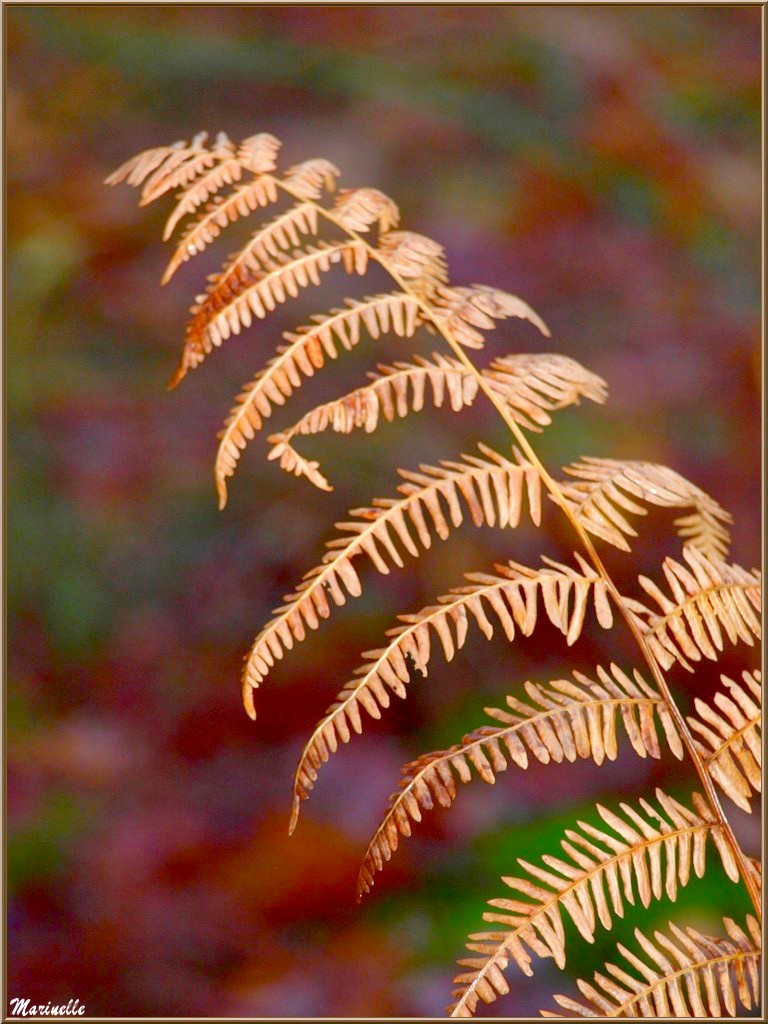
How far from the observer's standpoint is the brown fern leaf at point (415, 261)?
157cm

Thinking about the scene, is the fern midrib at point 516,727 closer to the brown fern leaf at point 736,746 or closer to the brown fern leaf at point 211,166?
the brown fern leaf at point 736,746

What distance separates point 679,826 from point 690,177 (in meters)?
4.21

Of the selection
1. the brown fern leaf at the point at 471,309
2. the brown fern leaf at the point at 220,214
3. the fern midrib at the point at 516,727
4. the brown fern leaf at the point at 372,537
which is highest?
the brown fern leaf at the point at 220,214

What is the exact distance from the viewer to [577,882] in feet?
4.26

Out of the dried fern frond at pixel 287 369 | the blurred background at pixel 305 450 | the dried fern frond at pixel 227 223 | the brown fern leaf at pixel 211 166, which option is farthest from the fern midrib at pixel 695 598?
the blurred background at pixel 305 450

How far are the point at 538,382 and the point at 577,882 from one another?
2.44ft

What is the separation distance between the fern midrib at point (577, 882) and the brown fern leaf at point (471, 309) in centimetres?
77

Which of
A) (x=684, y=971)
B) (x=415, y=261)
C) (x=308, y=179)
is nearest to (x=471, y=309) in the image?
(x=415, y=261)

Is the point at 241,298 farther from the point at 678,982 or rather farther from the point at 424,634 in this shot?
the point at 678,982

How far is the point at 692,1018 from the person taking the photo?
134 cm

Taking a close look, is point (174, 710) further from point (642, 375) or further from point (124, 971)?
point (642, 375)

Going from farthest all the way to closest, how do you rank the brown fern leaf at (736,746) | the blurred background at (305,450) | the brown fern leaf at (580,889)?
the blurred background at (305,450)
the brown fern leaf at (736,746)
the brown fern leaf at (580,889)

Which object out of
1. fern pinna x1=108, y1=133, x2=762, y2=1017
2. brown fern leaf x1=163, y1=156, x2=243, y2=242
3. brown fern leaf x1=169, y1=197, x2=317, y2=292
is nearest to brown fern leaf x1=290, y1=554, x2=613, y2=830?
fern pinna x1=108, y1=133, x2=762, y2=1017

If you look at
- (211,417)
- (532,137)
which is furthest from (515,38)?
(211,417)
